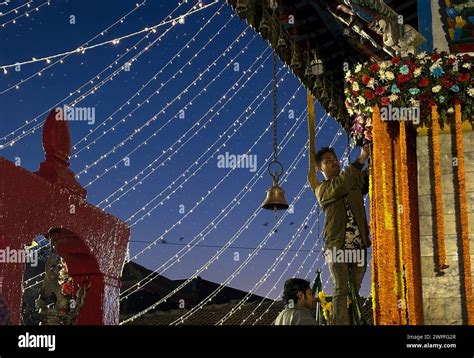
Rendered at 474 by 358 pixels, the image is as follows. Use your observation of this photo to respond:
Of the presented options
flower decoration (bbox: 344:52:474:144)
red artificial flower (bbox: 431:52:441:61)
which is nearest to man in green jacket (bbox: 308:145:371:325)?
flower decoration (bbox: 344:52:474:144)

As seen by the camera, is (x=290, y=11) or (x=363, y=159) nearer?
(x=363, y=159)

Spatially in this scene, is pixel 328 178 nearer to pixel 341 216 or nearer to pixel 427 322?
pixel 341 216

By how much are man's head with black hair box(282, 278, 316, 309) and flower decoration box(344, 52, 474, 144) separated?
262 cm

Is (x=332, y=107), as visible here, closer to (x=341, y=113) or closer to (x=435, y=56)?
(x=341, y=113)

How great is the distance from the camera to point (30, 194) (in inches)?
342

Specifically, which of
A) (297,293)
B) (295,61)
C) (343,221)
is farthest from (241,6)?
(297,293)

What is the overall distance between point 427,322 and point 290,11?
5.26m

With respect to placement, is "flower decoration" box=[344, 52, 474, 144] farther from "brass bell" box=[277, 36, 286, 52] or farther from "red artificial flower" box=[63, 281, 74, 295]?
"red artificial flower" box=[63, 281, 74, 295]

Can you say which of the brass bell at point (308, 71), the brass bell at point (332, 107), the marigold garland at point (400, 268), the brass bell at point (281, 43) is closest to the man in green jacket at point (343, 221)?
the marigold garland at point (400, 268)

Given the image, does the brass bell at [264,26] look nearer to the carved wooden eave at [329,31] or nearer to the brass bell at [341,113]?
the carved wooden eave at [329,31]

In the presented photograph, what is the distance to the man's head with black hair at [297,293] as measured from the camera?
22.2 feet

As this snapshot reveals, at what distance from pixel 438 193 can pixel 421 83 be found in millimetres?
1133

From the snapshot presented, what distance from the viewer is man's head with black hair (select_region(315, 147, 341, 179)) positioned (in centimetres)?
859
